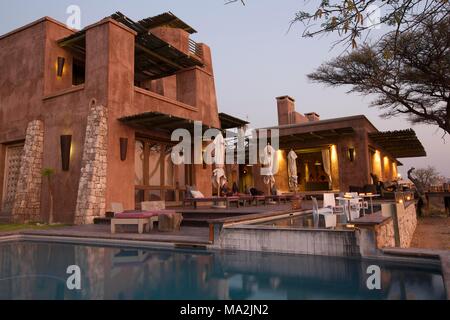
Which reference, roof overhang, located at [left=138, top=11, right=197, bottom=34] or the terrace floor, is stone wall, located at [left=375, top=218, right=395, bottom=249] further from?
roof overhang, located at [left=138, top=11, right=197, bottom=34]

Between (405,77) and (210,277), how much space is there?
42.0ft

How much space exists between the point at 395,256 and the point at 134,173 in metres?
9.54

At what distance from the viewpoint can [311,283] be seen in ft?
13.3

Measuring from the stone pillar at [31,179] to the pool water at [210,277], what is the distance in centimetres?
684

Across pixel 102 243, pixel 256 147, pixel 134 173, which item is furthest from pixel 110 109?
pixel 256 147

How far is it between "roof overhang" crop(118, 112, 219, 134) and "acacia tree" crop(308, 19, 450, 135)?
283 inches

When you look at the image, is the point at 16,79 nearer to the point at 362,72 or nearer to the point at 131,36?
the point at 131,36

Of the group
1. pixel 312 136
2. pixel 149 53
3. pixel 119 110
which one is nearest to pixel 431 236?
pixel 312 136

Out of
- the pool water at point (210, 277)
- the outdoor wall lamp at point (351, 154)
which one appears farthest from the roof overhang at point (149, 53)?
the pool water at point (210, 277)

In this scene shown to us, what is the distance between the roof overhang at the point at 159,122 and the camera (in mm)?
10773

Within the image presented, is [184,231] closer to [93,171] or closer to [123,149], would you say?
[93,171]

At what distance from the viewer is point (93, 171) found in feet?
34.2
